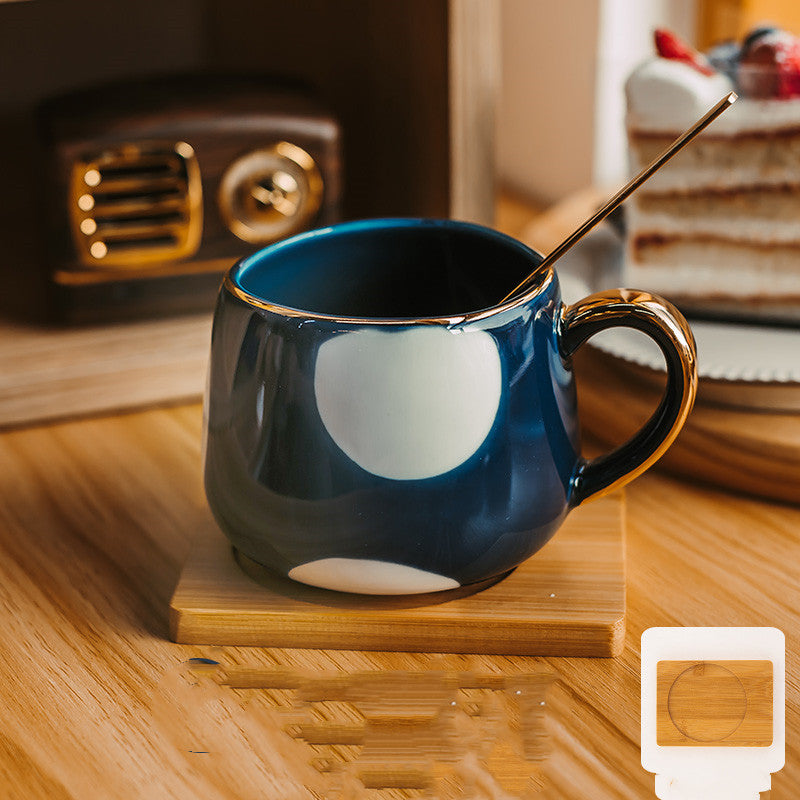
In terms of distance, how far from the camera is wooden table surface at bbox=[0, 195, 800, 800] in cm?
35

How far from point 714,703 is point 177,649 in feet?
0.60

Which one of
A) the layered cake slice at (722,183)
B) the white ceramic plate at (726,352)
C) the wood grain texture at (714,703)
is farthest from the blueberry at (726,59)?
the wood grain texture at (714,703)

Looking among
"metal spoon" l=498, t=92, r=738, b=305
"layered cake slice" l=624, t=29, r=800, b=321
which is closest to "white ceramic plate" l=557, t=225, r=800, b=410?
"layered cake slice" l=624, t=29, r=800, b=321

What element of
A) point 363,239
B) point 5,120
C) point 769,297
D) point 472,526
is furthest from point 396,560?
point 5,120

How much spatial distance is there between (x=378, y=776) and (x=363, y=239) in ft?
0.66

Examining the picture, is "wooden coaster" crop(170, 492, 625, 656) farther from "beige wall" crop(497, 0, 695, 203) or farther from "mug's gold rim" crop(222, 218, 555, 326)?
"beige wall" crop(497, 0, 695, 203)

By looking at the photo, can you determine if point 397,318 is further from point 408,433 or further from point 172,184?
point 172,184

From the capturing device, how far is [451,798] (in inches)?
13.4

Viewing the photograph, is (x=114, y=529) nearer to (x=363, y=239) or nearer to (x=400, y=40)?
(x=363, y=239)

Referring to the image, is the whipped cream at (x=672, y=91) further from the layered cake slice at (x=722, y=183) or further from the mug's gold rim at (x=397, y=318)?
the mug's gold rim at (x=397, y=318)

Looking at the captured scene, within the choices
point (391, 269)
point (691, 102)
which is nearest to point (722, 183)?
point (691, 102)

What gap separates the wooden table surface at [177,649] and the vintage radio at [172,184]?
0.09 meters

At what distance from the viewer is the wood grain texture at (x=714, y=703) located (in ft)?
1.18

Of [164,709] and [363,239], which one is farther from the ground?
[363,239]
